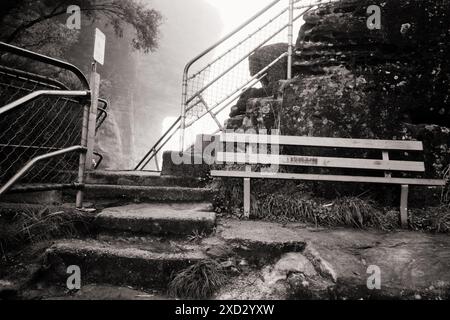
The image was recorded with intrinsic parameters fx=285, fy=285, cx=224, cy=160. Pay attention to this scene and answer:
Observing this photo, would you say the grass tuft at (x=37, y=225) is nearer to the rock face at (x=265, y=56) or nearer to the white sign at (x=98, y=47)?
the white sign at (x=98, y=47)

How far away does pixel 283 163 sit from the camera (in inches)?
131

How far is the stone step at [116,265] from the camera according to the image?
213 centimetres

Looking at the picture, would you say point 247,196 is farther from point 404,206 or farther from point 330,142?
point 404,206

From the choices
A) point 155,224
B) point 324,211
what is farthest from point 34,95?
point 324,211

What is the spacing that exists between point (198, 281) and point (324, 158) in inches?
80.6

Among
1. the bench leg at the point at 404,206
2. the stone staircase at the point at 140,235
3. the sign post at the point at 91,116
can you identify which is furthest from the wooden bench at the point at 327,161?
the sign post at the point at 91,116

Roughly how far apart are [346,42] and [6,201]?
451cm

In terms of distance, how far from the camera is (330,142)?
3.33m

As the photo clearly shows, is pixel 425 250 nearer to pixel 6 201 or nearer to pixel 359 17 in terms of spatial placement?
pixel 359 17

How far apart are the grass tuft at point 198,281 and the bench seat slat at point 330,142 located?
163 centimetres

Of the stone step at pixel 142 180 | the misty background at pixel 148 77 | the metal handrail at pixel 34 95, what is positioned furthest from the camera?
the misty background at pixel 148 77

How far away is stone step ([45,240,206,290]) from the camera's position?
6.99 ft

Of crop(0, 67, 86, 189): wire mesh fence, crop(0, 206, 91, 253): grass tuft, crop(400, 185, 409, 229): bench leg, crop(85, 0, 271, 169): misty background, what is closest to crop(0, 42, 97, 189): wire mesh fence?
crop(0, 67, 86, 189): wire mesh fence
